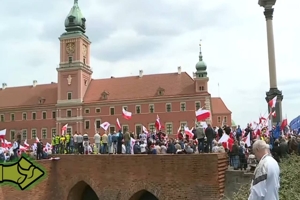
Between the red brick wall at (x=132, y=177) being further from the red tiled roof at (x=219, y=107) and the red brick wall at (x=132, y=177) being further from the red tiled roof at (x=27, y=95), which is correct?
the red tiled roof at (x=219, y=107)

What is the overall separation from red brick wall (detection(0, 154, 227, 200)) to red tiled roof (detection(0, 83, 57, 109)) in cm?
5125

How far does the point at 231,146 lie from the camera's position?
14.1m

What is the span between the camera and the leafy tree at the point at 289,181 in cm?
854

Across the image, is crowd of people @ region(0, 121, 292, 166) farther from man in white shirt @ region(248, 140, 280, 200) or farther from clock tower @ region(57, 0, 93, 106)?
clock tower @ region(57, 0, 93, 106)

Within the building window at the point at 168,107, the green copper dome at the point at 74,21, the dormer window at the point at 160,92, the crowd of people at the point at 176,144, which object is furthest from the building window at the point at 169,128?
the crowd of people at the point at 176,144

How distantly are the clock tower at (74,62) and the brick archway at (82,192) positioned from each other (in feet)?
157

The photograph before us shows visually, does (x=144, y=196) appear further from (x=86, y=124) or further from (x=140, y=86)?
(x=86, y=124)

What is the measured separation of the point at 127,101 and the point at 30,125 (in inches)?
750

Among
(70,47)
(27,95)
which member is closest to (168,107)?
(70,47)

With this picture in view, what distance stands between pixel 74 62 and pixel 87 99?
699cm

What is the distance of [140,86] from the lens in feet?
211

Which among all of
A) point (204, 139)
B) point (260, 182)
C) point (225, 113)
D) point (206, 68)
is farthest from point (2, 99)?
point (260, 182)

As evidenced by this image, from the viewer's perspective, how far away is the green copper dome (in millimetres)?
68000

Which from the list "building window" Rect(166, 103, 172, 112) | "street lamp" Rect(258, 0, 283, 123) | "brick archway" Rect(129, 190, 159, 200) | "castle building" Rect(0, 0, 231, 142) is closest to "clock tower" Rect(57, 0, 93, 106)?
"castle building" Rect(0, 0, 231, 142)
